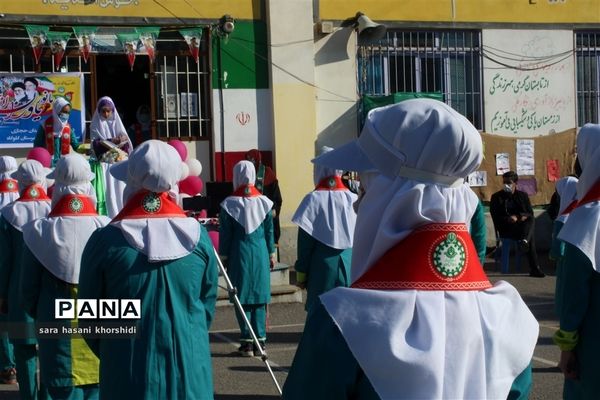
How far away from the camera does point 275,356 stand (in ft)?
34.3

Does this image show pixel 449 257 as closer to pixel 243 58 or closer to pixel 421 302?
pixel 421 302

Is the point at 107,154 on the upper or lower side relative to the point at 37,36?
lower

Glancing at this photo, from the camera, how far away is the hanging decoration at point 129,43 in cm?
1719

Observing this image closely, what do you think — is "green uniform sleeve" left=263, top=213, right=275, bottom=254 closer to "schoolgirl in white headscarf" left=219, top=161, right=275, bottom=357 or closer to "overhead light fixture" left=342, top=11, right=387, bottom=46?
"schoolgirl in white headscarf" left=219, top=161, right=275, bottom=357

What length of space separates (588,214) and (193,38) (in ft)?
43.3

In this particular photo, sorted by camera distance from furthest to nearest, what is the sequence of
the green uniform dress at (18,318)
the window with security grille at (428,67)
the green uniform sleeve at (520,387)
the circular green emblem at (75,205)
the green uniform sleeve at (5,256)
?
the window with security grille at (428,67)
the green uniform sleeve at (5,256)
the green uniform dress at (18,318)
the circular green emblem at (75,205)
the green uniform sleeve at (520,387)

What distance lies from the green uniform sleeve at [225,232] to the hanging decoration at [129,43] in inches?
273

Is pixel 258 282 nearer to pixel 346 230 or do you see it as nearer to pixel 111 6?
pixel 346 230

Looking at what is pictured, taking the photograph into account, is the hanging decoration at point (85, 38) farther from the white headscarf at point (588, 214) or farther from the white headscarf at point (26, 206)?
the white headscarf at point (588, 214)

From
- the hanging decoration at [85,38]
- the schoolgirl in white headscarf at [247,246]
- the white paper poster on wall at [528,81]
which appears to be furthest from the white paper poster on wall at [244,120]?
the schoolgirl in white headscarf at [247,246]

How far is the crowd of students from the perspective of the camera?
2596 millimetres

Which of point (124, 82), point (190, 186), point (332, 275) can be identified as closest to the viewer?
point (332, 275)

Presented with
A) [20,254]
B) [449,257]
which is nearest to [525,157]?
[20,254]
